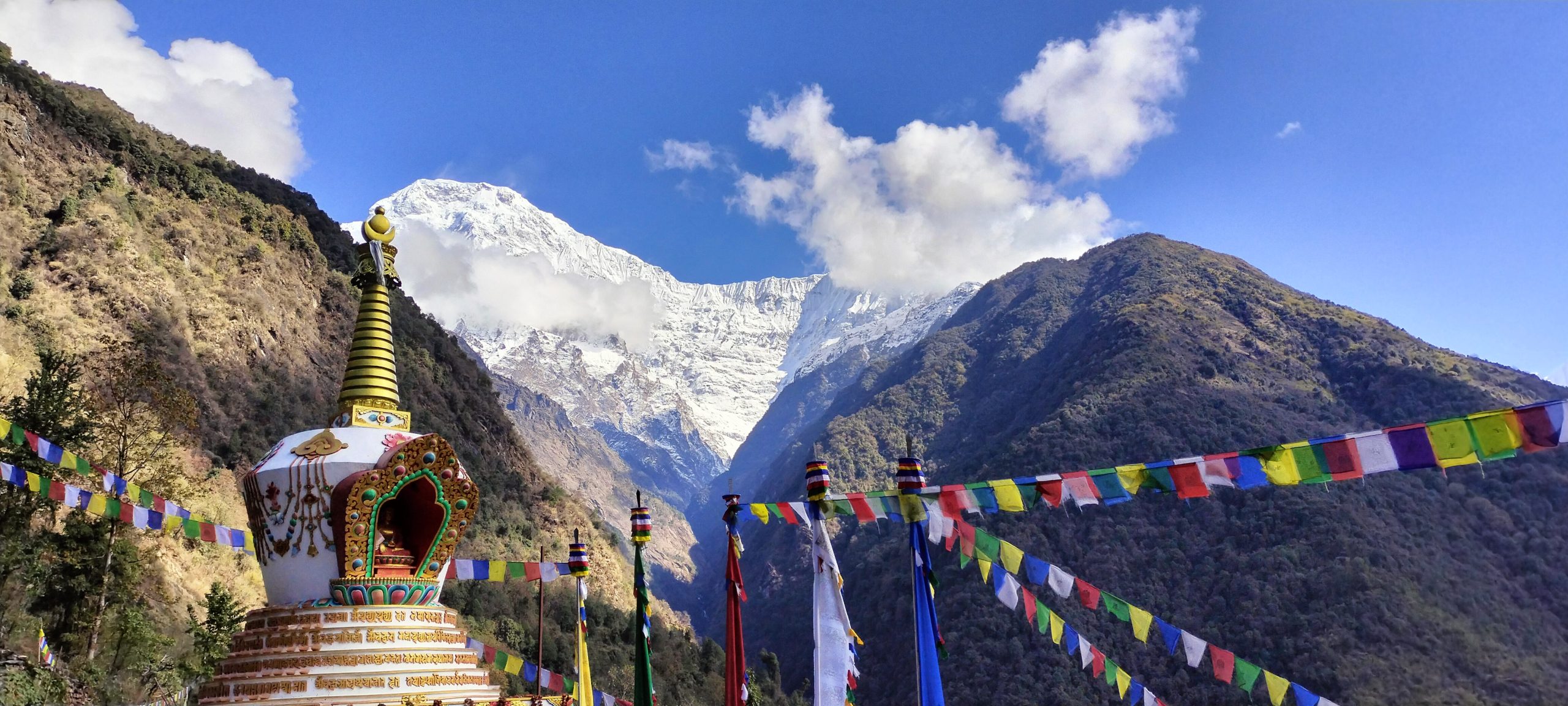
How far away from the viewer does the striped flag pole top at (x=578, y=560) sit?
49.9 feet

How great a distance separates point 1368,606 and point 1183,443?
15971 mm

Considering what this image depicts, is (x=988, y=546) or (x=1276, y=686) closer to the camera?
(x=988, y=546)

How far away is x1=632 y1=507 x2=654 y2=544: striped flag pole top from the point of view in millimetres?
12500

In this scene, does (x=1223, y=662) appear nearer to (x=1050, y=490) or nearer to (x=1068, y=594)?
(x=1068, y=594)

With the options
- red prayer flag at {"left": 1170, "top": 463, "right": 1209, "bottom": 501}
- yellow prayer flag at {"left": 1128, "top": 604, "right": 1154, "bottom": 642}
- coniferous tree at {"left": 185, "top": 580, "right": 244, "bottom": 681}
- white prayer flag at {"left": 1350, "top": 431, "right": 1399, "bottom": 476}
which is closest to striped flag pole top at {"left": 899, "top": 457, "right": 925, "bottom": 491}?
red prayer flag at {"left": 1170, "top": 463, "right": 1209, "bottom": 501}

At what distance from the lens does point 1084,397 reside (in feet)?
218

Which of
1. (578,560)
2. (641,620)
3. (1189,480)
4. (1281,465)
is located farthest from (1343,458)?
(578,560)

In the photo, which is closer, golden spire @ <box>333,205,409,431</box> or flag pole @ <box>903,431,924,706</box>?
flag pole @ <box>903,431,924,706</box>

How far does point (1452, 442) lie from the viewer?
5504 millimetres

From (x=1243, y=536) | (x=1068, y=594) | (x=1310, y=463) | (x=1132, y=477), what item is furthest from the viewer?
(x=1243, y=536)

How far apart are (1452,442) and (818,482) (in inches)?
201

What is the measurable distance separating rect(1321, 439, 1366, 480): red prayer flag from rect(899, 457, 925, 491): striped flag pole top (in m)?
3.19

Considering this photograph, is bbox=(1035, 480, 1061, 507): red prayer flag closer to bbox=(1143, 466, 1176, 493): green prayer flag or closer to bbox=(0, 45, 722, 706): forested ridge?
bbox=(1143, 466, 1176, 493): green prayer flag

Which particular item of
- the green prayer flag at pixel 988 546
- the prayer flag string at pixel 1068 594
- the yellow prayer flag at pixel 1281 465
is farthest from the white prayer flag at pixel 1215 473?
the green prayer flag at pixel 988 546
